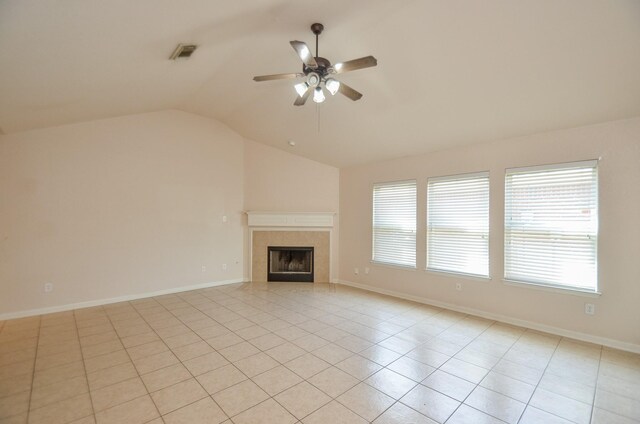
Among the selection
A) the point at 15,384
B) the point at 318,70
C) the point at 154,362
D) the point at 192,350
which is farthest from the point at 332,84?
the point at 15,384

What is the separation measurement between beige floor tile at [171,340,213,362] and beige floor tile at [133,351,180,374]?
7cm

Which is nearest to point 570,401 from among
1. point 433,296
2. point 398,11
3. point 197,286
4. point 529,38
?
point 433,296

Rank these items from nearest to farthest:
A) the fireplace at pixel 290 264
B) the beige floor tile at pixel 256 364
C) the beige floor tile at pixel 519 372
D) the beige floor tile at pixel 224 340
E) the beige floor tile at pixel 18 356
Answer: the beige floor tile at pixel 519 372 < the beige floor tile at pixel 256 364 < the beige floor tile at pixel 18 356 < the beige floor tile at pixel 224 340 < the fireplace at pixel 290 264

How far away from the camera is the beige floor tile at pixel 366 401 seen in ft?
6.94

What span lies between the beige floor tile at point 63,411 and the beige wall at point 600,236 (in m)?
4.41

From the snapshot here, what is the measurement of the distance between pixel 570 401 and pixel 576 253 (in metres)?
1.86

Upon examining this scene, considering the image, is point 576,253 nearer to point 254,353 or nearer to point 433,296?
point 433,296

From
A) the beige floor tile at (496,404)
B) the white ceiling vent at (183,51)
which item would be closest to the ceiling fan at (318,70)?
the white ceiling vent at (183,51)

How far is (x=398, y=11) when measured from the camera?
Answer: 8.15 ft

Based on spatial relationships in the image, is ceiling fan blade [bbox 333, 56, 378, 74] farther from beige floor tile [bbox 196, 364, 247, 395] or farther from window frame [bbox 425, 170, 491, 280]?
beige floor tile [bbox 196, 364, 247, 395]

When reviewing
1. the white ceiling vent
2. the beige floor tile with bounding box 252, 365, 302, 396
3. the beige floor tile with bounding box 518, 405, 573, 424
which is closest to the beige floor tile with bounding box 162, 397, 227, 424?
the beige floor tile with bounding box 252, 365, 302, 396

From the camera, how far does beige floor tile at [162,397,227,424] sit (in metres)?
2.01

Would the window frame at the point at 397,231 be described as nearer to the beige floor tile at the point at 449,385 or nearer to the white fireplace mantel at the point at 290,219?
the white fireplace mantel at the point at 290,219

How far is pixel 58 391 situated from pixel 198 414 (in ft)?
4.29
